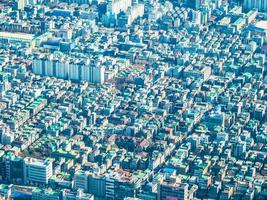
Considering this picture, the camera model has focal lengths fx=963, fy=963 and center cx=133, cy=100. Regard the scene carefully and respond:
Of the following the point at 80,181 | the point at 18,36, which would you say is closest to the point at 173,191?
the point at 80,181

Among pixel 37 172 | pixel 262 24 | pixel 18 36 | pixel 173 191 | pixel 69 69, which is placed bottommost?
pixel 173 191

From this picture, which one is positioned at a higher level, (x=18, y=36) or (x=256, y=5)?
(x=256, y=5)

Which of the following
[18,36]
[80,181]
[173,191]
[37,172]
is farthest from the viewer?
[18,36]

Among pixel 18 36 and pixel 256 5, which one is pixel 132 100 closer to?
pixel 18 36

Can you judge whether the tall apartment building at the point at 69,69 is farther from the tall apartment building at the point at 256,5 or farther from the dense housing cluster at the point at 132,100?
the tall apartment building at the point at 256,5

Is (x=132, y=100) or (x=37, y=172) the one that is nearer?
(x=37, y=172)

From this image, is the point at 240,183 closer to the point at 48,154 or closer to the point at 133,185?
the point at 133,185
